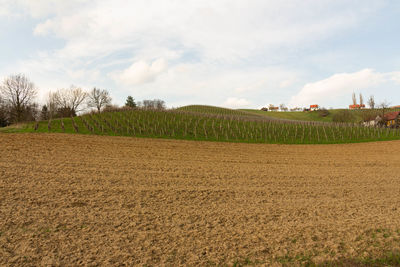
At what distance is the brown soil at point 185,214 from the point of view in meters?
4.82

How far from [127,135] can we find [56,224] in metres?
21.6

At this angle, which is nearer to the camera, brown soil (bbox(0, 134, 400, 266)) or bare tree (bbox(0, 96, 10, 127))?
brown soil (bbox(0, 134, 400, 266))

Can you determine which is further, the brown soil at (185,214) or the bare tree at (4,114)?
the bare tree at (4,114)

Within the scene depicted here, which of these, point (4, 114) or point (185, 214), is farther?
point (4, 114)

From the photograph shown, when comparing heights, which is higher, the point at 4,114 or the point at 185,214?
the point at 4,114

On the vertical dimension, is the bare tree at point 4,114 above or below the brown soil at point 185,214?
above

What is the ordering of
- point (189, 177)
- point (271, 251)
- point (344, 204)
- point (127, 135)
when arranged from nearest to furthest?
point (271, 251), point (344, 204), point (189, 177), point (127, 135)

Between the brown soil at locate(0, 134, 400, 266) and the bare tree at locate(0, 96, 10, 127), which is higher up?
the bare tree at locate(0, 96, 10, 127)

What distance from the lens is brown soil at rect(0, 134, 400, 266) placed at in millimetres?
4824

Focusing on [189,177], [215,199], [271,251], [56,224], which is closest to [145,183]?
[189,177]

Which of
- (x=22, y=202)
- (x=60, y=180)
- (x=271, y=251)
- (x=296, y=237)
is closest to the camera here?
(x=271, y=251)

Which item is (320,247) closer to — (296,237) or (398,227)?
(296,237)

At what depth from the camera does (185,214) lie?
6.86 meters

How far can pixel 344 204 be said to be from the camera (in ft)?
26.5
